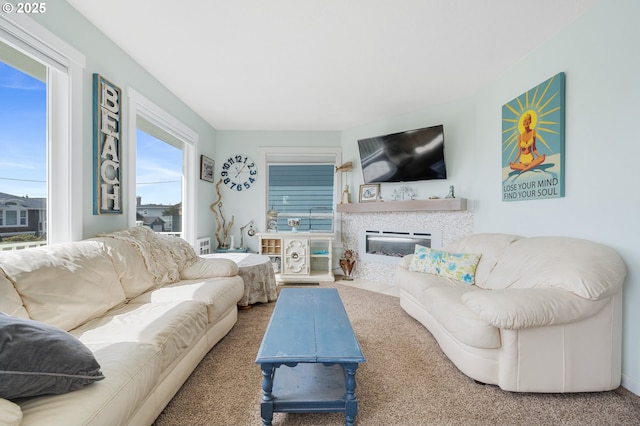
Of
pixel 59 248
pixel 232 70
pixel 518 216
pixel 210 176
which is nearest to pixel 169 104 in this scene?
pixel 232 70

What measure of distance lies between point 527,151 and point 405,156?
1.47m

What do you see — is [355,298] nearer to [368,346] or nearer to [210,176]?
[368,346]

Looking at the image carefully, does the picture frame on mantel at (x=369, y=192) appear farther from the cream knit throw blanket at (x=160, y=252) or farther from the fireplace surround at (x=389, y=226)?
the cream knit throw blanket at (x=160, y=252)

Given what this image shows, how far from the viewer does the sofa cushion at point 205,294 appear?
1967mm

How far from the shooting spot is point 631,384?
1664 mm

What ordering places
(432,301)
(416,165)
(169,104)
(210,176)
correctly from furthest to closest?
(210,176), (416,165), (169,104), (432,301)

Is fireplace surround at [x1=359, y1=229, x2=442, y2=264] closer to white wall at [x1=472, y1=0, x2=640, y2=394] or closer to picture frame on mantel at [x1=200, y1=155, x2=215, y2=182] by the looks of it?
white wall at [x1=472, y1=0, x2=640, y2=394]

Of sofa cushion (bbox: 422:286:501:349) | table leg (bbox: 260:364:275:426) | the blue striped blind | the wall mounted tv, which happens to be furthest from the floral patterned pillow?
the blue striped blind

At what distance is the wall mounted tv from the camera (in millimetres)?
3545

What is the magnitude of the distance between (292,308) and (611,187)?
2272 millimetres

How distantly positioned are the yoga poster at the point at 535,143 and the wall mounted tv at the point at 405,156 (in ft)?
2.68

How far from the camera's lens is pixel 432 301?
2123 mm

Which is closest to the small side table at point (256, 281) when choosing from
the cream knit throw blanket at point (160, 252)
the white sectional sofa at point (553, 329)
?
the cream knit throw blanket at point (160, 252)

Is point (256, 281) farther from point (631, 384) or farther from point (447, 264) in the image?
point (631, 384)
